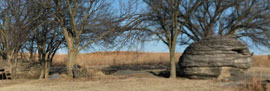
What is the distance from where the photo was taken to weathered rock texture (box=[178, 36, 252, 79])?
12812 millimetres

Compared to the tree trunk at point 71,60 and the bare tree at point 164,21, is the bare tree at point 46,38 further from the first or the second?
the bare tree at point 164,21

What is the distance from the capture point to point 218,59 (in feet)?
42.3

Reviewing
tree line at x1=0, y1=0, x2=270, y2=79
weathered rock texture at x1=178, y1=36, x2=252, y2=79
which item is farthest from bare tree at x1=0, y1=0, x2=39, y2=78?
weathered rock texture at x1=178, y1=36, x2=252, y2=79

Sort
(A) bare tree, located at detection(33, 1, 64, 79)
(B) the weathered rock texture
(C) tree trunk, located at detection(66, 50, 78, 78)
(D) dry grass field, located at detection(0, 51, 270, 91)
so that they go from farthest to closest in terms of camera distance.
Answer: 1. (A) bare tree, located at detection(33, 1, 64, 79)
2. (C) tree trunk, located at detection(66, 50, 78, 78)
3. (B) the weathered rock texture
4. (D) dry grass field, located at detection(0, 51, 270, 91)

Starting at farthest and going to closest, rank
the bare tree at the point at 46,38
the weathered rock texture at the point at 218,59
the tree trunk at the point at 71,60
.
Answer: the bare tree at the point at 46,38 < the tree trunk at the point at 71,60 < the weathered rock texture at the point at 218,59

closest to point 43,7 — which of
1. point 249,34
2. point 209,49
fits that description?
point 209,49

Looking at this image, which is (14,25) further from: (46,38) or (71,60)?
(71,60)

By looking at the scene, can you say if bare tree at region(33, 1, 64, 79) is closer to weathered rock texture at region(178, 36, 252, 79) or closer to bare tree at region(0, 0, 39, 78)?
bare tree at region(0, 0, 39, 78)

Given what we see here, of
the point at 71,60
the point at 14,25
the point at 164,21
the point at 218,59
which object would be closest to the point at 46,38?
the point at 14,25

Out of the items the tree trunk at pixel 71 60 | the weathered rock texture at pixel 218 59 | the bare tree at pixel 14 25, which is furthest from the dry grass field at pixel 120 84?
the bare tree at pixel 14 25

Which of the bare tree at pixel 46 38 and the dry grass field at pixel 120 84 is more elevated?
the bare tree at pixel 46 38

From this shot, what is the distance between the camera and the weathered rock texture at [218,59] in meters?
12.8

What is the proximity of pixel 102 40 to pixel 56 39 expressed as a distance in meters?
2.91

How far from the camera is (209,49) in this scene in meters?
13.3
